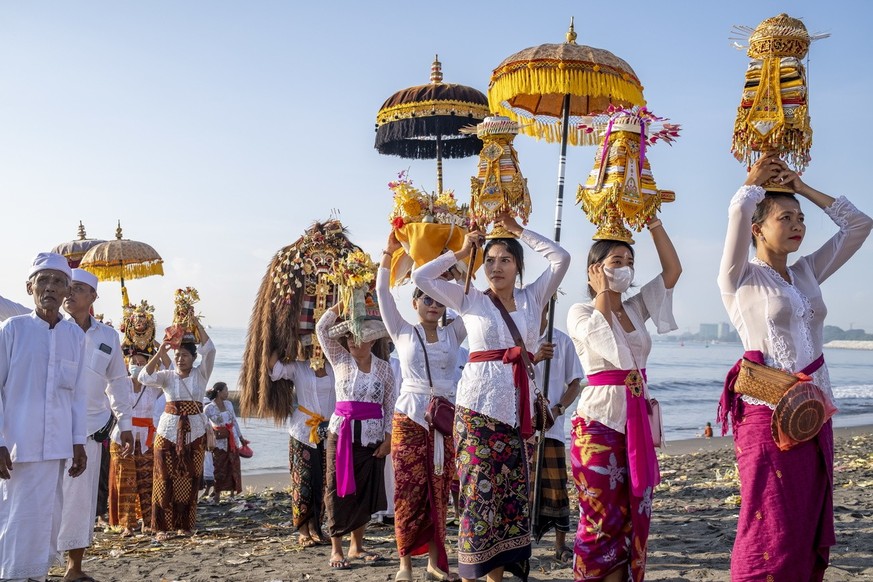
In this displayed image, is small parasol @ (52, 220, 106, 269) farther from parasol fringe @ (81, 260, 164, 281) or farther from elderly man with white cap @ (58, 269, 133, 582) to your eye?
elderly man with white cap @ (58, 269, 133, 582)

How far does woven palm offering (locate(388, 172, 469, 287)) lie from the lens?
620cm

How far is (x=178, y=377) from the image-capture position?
929cm

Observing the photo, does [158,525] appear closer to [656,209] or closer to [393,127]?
[393,127]

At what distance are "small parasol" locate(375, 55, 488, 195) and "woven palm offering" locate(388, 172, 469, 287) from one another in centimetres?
260

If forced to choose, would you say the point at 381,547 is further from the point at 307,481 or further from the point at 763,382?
the point at 763,382

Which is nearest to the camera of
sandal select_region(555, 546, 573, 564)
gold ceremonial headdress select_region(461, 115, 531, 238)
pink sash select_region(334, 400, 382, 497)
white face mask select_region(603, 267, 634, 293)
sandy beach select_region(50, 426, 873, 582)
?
white face mask select_region(603, 267, 634, 293)

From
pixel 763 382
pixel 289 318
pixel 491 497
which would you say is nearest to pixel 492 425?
pixel 491 497

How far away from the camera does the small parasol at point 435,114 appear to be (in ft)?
30.7

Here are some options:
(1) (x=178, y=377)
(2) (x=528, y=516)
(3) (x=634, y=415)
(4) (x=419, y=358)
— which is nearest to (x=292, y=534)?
(1) (x=178, y=377)

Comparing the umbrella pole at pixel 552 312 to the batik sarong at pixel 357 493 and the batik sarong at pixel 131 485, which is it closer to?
the batik sarong at pixel 357 493

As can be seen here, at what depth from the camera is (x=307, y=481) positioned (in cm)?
Answer: 792

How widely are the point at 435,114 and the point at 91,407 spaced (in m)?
4.45

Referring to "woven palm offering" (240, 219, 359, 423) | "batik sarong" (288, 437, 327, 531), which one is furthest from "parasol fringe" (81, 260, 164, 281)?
"batik sarong" (288, 437, 327, 531)

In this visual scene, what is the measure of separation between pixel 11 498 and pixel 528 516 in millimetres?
3377
